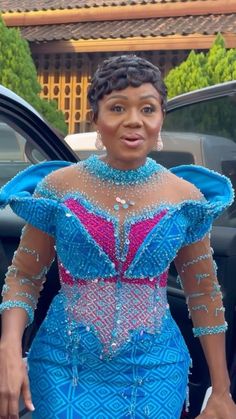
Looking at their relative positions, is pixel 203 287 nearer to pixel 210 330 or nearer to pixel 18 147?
pixel 210 330

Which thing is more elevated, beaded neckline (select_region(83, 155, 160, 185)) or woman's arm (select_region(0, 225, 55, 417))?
beaded neckline (select_region(83, 155, 160, 185))

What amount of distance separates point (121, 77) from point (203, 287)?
0.50m

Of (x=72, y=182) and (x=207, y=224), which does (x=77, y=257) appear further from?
(x=207, y=224)

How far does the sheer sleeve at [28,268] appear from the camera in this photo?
1.94 metres

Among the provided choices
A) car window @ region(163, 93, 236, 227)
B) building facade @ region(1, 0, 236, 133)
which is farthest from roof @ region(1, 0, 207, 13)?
car window @ region(163, 93, 236, 227)

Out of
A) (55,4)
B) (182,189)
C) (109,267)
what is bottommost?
(55,4)

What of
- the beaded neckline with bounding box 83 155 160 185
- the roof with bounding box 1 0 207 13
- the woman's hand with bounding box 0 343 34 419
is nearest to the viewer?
the woman's hand with bounding box 0 343 34 419

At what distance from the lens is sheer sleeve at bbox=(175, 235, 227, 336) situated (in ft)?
6.57

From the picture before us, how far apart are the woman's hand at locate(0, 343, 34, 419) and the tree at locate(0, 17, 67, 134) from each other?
12240 millimetres

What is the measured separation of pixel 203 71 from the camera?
13039 mm

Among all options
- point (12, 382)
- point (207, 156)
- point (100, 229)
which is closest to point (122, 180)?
point (100, 229)

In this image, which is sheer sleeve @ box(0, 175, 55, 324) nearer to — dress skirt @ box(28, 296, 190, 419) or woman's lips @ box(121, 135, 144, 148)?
dress skirt @ box(28, 296, 190, 419)

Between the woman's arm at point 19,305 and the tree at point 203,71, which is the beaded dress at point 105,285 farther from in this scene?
the tree at point 203,71

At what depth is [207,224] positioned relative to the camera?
1970 millimetres
